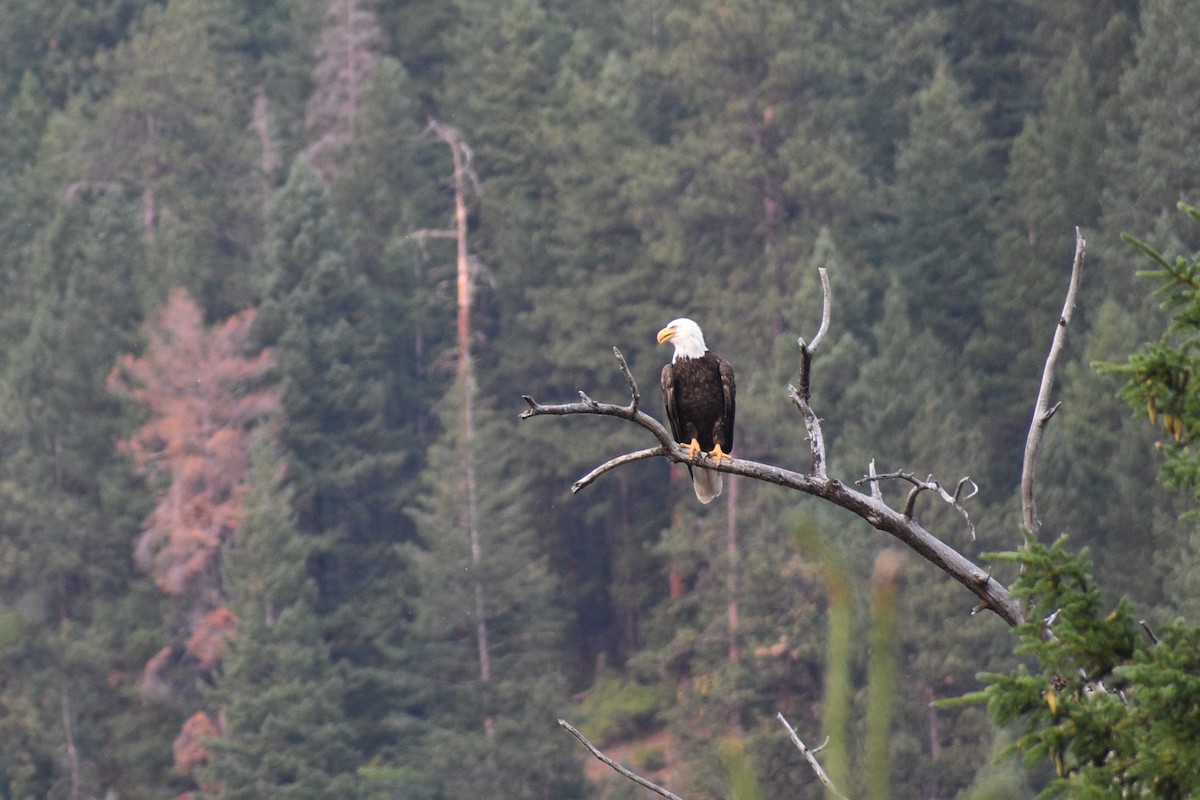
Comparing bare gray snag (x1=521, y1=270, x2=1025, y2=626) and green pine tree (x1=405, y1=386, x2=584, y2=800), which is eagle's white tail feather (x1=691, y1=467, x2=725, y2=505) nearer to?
bare gray snag (x1=521, y1=270, x2=1025, y2=626)

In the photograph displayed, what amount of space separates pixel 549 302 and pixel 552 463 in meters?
2.92

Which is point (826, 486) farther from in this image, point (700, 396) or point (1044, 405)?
point (700, 396)

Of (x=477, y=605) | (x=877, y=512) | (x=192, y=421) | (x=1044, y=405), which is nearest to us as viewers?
(x=1044, y=405)

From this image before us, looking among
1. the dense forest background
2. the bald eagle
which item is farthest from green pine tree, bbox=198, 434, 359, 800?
the bald eagle

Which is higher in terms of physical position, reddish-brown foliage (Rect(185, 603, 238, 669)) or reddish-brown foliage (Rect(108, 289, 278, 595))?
reddish-brown foliage (Rect(108, 289, 278, 595))

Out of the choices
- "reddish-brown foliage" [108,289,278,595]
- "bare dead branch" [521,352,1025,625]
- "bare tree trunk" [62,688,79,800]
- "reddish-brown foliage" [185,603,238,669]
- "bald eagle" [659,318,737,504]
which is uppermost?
"reddish-brown foliage" [108,289,278,595]

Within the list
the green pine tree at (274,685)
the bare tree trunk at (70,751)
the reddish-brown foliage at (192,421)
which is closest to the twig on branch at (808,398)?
the green pine tree at (274,685)

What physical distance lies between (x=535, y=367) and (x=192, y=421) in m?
6.14

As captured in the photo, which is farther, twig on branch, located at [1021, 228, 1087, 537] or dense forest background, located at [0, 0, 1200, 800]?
dense forest background, located at [0, 0, 1200, 800]

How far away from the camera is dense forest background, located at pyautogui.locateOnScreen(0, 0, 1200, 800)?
94.4 ft

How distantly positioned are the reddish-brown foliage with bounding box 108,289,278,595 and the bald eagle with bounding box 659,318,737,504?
25140 millimetres

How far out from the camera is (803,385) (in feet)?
16.5

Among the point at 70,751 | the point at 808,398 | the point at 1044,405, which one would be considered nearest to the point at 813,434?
the point at 808,398

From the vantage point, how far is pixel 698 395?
8875 mm
